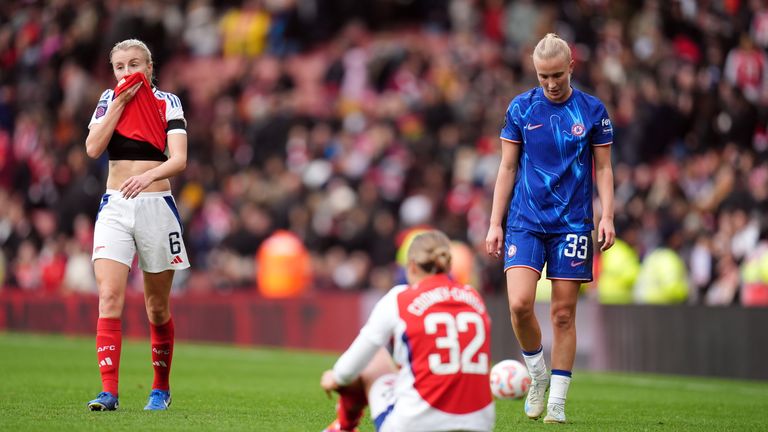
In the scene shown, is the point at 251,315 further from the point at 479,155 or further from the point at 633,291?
the point at 633,291

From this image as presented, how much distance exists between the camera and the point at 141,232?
30.6ft

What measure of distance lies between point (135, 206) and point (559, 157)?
2.76m

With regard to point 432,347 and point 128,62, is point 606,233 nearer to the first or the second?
point 432,347

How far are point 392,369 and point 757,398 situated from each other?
22.1ft

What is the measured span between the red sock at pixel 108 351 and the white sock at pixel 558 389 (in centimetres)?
277

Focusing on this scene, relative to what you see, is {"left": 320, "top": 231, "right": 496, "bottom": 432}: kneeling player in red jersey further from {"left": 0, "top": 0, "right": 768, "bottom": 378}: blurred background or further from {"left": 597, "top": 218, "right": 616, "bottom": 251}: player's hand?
{"left": 0, "top": 0, "right": 768, "bottom": 378}: blurred background

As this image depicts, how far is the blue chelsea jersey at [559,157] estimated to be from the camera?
30.4 feet

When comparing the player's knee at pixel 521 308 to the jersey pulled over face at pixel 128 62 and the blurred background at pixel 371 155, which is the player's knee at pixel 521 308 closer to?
the jersey pulled over face at pixel 128 62

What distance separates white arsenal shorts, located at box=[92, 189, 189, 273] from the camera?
9.24 m

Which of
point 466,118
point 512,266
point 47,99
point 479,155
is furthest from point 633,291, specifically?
point 47,99

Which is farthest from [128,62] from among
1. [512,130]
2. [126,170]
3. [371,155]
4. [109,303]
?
[371,155]

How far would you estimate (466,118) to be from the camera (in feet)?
80.0

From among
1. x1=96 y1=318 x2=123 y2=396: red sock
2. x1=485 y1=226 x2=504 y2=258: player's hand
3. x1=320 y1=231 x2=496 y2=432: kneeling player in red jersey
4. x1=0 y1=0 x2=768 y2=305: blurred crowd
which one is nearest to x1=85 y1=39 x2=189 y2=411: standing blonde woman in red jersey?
x1=96 y1=318 x2=123 y2=396: red sock

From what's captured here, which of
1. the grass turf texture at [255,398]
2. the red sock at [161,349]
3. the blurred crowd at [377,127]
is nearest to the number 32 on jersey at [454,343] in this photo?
the grass turf texture at [255,398]
